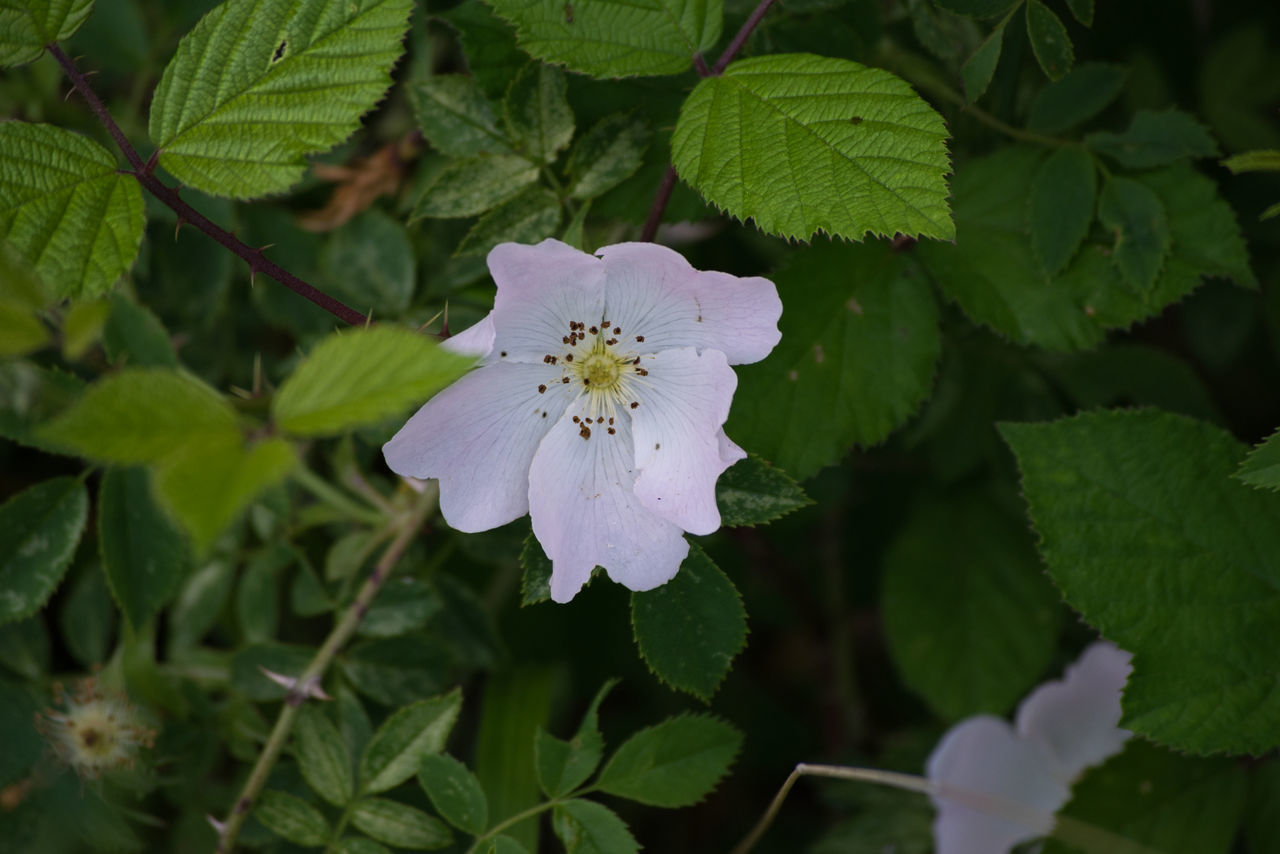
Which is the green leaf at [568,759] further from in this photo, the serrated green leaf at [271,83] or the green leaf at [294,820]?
the serrated green leaf at [271,83]

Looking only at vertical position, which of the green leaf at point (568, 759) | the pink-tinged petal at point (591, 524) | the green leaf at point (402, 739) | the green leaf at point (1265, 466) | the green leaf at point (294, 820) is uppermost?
the green leaf at point (1265, 466)

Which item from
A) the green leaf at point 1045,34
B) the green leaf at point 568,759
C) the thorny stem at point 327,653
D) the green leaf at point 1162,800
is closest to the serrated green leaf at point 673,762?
the green leaf at point 568,759

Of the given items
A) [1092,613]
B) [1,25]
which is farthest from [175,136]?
[1092,613]

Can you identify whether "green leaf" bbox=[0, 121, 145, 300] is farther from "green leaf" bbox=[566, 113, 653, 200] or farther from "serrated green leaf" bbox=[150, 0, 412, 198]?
"green leaf" bbox=[566, 113, 653, 200]

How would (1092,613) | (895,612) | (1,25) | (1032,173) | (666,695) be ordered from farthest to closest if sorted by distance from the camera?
(666,695)
(895,612)
(1032,173)
(1092,613)
(1,25)

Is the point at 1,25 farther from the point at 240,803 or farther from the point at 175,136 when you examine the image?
the point at 240,803

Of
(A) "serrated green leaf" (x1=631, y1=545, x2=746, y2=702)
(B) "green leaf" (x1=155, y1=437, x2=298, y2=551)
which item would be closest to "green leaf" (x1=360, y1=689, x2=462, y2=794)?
(A) "serrated green leaf" (x1=631, y1=545, x2=746, y2=702)

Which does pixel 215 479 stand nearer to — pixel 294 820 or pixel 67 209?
pixel 67 209
